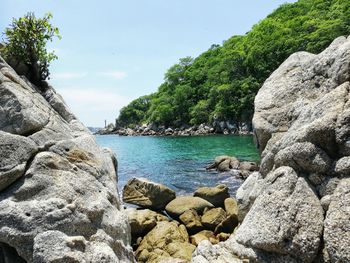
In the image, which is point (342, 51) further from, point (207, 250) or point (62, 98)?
point (62, 98)

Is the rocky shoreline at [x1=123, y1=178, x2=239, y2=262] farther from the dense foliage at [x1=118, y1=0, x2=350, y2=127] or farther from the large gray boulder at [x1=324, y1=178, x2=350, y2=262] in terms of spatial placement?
the dense foliage at [x1=118, y1=0, x2=350, y2=127]

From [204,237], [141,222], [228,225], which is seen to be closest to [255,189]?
[204,237]

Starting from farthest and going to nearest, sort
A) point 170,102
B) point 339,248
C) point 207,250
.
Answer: point 170,102
point 207,250
point 339,248

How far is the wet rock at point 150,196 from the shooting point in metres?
21.9

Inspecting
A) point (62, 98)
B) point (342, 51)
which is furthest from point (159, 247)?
point (342, 51)

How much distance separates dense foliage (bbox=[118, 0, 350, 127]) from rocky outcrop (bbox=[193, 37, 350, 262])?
7088 centimetres

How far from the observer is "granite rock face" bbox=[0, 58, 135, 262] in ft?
24.1

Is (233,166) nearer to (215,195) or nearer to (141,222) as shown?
(215,195)

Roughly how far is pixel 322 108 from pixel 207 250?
15.5ft

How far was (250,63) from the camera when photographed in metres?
100

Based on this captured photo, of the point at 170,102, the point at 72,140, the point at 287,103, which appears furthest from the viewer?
the point at 170,102

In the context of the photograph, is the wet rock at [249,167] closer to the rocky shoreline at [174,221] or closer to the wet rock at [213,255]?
the rocky shoreline at [174,221]

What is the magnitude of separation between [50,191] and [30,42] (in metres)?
6.13

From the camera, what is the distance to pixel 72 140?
32.9 feet
